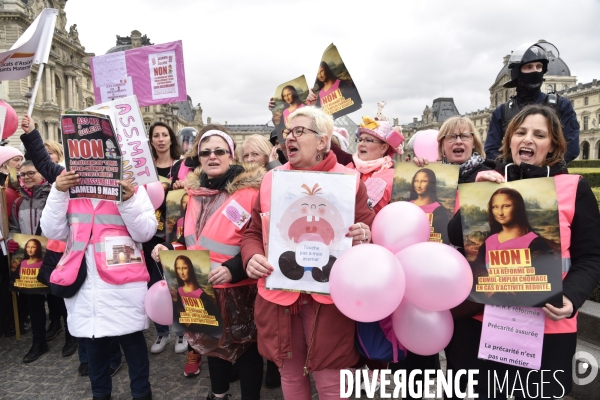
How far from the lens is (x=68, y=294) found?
10.5 feet

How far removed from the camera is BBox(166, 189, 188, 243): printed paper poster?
3543 millimetres

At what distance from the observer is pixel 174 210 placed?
361cm

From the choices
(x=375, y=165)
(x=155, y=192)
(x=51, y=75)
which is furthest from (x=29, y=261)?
(x=51, y=75)

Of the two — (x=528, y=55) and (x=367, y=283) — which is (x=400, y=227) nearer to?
(x=367, y=283)

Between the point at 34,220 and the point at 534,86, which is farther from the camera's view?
the point at 34,220

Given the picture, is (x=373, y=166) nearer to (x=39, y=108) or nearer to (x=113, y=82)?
(x=113, y=82)

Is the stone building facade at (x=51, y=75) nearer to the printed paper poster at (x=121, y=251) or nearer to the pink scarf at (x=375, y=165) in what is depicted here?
the printed paper poster at (x=121, y=251)

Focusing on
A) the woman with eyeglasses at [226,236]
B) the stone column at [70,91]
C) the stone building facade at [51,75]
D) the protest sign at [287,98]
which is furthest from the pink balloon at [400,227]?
the stone column at [70,91]

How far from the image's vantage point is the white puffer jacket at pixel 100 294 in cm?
315

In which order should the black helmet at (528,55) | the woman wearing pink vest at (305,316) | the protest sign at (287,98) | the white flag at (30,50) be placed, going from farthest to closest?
1. the protest sign at (287,98)
2. the white flag at (30,50)
3. the black helmet at (528,55)
4. the woman wearing pink vest at (305,316)

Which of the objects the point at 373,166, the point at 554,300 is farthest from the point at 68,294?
the point at 554,300

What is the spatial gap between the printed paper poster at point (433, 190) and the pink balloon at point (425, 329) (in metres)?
0.69

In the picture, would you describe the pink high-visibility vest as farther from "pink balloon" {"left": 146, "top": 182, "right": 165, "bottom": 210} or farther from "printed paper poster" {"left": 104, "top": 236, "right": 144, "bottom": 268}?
"pink balloon" {"left": 146, "top": 182, "right": 165, "bottom": 210}

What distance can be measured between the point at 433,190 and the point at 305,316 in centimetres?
135
